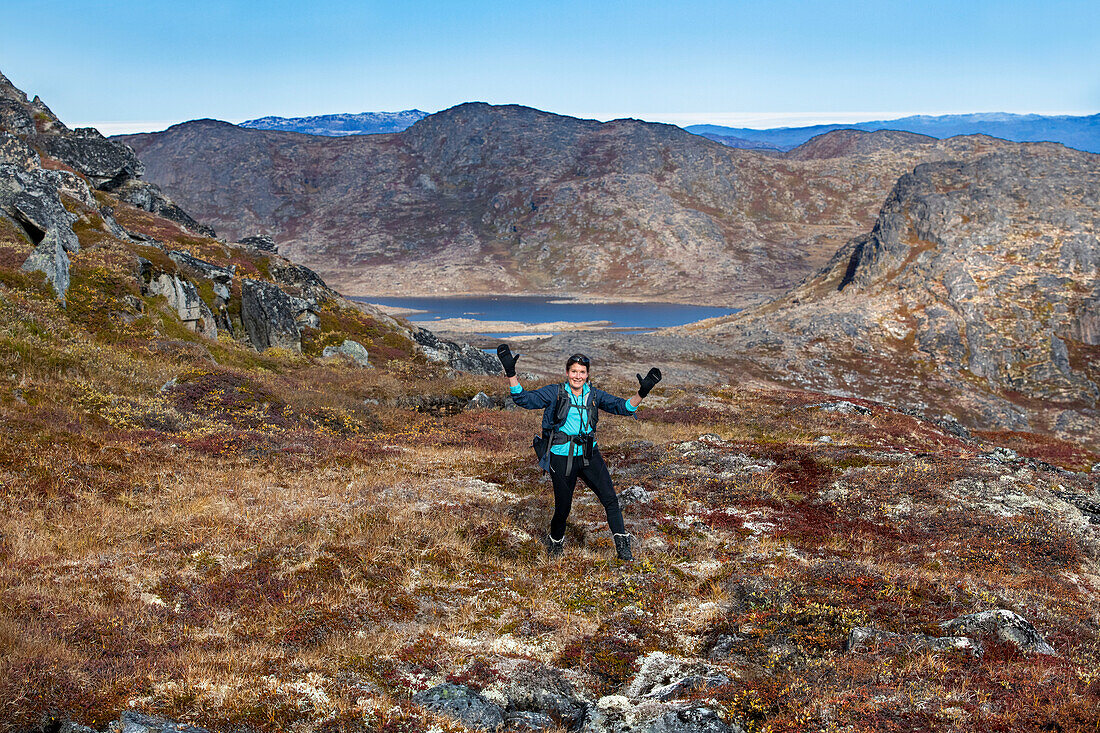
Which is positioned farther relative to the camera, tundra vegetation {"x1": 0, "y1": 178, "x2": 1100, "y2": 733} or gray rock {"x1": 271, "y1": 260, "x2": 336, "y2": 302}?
gray rock {"x1": 271, "y1": 260, "x2": 336, "y2": 302}

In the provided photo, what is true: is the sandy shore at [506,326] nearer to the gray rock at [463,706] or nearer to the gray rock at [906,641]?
the gray rock at [906,641]

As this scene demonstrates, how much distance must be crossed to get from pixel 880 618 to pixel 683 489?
673 cm

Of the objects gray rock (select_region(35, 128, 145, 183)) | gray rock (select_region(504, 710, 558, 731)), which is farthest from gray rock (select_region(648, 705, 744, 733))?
gray rock (select_region(35, 128, 145, 183))

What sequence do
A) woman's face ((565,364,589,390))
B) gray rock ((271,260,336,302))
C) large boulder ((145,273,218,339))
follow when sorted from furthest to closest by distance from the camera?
gray rock ((271,260,336,302)), large boulder ((145,273,218,339)), woman's face ((565,364,589,390))

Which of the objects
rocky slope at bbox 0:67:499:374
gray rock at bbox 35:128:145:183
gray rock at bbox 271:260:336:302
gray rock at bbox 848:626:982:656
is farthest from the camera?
gray rock at bbox 35:128:145:183

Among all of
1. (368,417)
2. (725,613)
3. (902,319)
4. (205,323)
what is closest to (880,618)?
(725,613)

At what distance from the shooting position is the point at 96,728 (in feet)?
17.2

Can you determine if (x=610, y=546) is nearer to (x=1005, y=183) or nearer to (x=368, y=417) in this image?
(x=368, y=417)

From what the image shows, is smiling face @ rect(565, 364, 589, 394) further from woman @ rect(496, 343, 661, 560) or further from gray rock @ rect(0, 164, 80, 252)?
gray rock @ rect(0, 164, 80, 252)

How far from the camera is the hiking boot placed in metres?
10.3

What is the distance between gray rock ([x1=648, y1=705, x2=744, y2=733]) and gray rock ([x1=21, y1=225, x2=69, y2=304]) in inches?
1057

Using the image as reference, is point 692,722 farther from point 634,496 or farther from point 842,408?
point 842,408

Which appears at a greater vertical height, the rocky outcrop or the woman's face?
the woman's face

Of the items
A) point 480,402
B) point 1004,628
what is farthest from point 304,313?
point 1004,628
